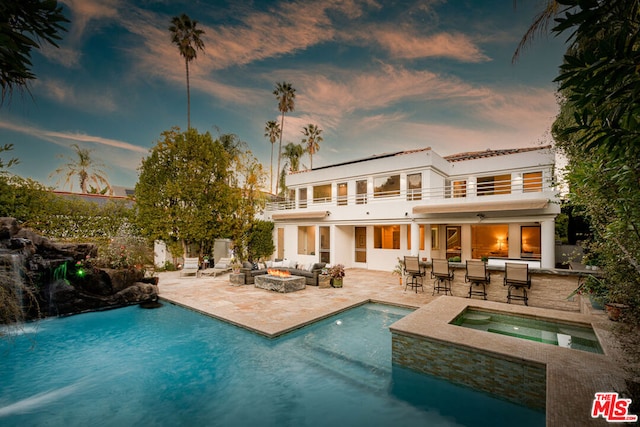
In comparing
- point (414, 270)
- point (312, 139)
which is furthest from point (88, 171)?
point (414, 270)

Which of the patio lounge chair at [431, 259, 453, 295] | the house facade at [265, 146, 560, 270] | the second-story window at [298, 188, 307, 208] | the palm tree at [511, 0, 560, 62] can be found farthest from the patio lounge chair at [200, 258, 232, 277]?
the palm tree at [511, 0, 560, 62]

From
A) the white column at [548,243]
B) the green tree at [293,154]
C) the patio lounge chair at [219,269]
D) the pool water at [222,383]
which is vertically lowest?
the pool water at [222,383]

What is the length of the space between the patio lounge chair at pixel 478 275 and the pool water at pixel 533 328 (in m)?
2.31

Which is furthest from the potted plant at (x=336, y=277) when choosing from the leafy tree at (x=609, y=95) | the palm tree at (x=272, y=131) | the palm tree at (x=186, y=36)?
the palm tree at (x=272, y=131)

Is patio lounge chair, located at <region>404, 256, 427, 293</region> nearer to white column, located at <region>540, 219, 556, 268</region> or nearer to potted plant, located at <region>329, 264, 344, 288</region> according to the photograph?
potted plant, located at <region>329, 264, 344, 288</region>

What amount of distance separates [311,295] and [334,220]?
7807 millimetres

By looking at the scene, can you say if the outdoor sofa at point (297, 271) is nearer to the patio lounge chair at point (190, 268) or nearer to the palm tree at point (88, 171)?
the patio lounge chair at point (190, 268)

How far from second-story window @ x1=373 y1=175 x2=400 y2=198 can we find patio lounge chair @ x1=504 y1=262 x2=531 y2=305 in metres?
8.15

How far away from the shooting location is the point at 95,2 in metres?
8.30

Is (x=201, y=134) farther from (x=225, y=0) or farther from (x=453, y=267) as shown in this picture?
(x=453, y=267)

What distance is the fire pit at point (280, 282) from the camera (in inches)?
432

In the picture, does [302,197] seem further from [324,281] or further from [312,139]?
[312,139]

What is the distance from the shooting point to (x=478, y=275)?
367 inches

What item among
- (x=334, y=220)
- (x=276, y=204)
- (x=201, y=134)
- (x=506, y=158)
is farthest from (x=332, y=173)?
(x=506, y=158)
